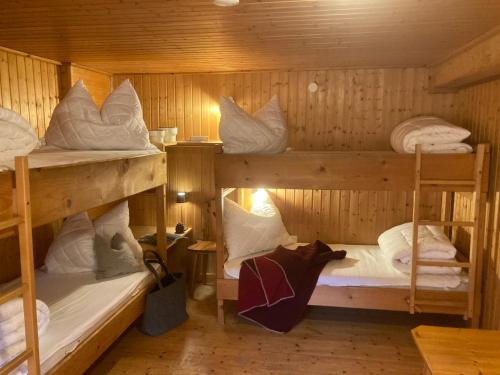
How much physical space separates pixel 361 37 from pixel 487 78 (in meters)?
1.11

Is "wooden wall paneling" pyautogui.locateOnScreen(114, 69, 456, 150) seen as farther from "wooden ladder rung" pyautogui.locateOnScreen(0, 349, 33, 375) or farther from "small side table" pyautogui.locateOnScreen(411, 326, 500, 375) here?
"wooden ladder rung" pyautogui.locateOnScreen(0, 349, 33, 375)

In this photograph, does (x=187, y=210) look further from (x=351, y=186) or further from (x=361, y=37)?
(x=361, y=37)

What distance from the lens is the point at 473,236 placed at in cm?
330

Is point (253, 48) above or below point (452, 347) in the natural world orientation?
above

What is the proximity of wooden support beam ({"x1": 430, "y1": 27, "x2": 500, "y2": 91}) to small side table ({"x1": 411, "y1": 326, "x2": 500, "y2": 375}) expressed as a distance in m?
1.62

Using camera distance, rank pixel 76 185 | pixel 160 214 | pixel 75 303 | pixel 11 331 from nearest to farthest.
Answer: pixel 11 331
pixel 76 185
pixel 75 303
pixel 160 214

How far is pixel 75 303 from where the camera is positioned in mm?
2918

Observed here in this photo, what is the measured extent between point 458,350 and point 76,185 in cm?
220

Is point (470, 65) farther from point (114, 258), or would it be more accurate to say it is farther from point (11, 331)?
point (11, 331)

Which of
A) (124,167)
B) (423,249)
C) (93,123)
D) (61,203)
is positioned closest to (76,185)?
(61,203)

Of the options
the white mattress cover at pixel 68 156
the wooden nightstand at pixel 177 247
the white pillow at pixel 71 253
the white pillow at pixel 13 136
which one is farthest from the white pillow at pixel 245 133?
the white pillow at pixel 13 136

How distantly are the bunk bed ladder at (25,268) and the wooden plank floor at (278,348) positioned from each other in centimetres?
123

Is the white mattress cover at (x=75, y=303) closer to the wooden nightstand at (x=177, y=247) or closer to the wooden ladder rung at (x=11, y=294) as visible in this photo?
the wooden ladder rung at (x=11, y=294)

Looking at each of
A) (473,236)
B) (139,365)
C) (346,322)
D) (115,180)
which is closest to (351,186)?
(473,236)
